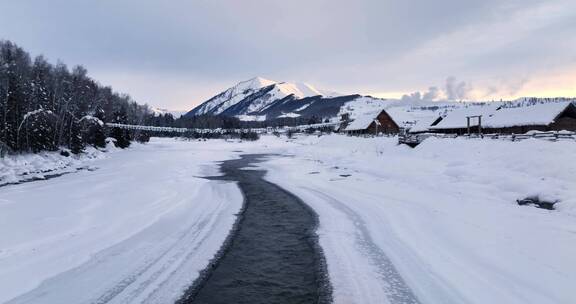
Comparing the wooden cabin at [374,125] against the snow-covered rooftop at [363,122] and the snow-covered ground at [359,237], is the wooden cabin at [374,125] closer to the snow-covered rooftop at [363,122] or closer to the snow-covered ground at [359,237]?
the snow-covered rooftop at [363,122]

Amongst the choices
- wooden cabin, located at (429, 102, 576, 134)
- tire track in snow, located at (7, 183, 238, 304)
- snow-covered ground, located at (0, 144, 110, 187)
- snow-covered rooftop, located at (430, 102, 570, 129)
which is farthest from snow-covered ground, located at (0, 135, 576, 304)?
snow-covered rooftop, located at (430, 102, 570, 129)

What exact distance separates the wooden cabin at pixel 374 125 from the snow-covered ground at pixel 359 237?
6834cm

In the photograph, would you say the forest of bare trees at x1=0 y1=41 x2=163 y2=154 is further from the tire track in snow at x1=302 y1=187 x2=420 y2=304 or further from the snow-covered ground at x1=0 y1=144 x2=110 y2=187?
the tire track in snow at x1=302 y1=187 x2=420 y2=304

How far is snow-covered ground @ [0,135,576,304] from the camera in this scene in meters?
8.02

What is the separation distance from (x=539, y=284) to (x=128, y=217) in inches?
472

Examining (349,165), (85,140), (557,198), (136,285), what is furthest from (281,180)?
(85,140)

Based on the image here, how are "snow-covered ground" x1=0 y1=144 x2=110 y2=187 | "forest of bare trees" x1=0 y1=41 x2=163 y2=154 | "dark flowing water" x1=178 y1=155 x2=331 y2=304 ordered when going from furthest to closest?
"forest of bare trees" x1=0 y1=41 x2=163 y2=154 → "snow-covered ground" x1=0 y1=144 x2=110 y2=187 → "dark flowing water" x1=178 y1=155 x2=331 y2=304

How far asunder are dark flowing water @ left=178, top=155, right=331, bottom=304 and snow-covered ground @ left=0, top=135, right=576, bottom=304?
34 centimetres

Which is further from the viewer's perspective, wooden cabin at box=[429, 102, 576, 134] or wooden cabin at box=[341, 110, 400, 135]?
Result: wooden cabin at box=[341, 110, 400, 135]

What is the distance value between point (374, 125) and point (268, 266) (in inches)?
3380

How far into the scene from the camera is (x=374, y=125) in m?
→ 93.4

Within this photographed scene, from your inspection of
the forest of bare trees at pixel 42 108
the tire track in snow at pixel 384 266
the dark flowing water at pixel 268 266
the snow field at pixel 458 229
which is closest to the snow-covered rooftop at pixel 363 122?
the forest of bare trees at pixel 42 108

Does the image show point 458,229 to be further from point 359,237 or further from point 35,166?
point 35,166

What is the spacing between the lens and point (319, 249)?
11.1 m
